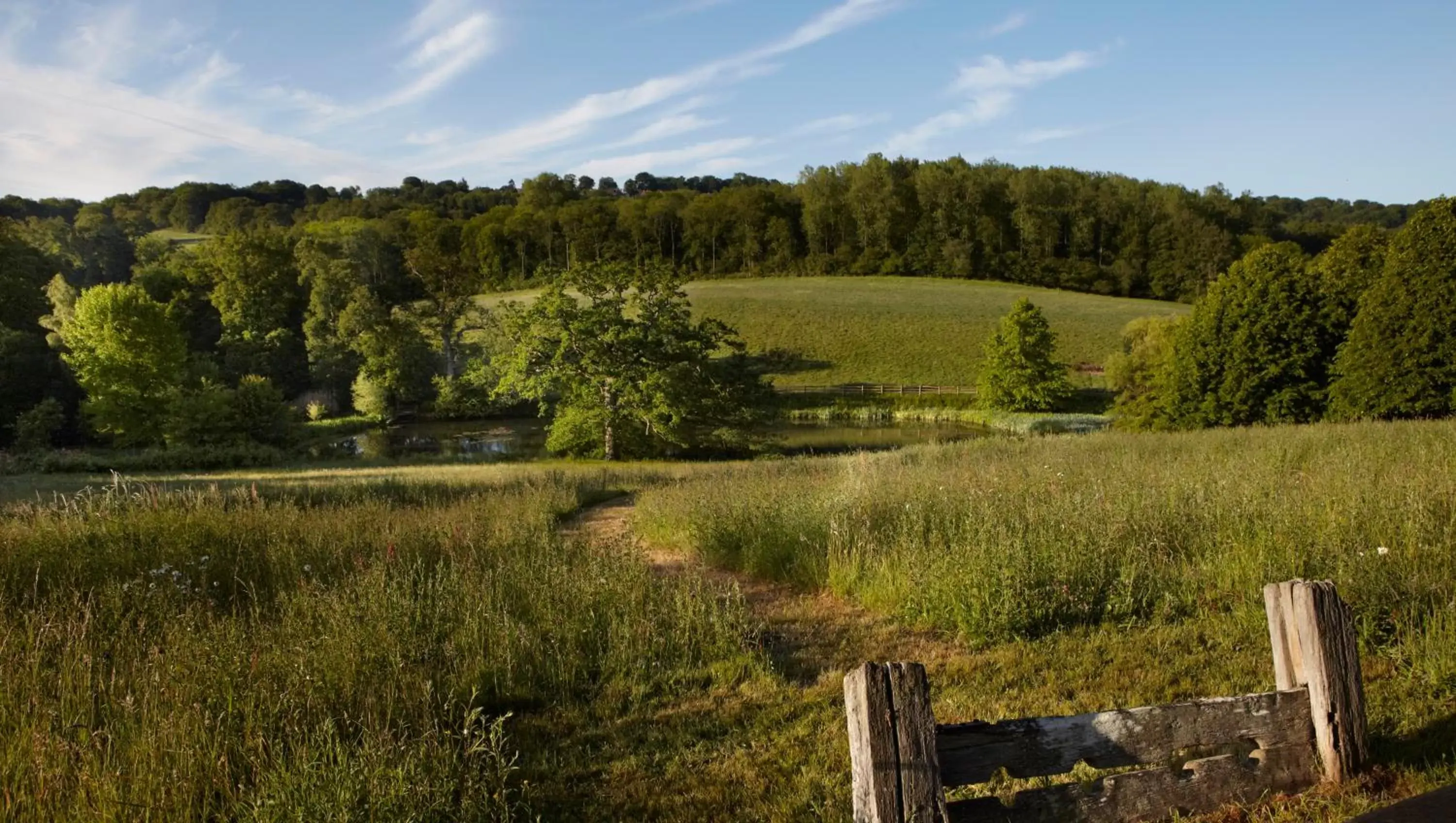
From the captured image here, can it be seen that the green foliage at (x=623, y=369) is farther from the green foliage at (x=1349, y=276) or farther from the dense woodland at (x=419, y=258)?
the green foliage at (x=1349, y=276)

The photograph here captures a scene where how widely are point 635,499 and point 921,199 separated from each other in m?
83.5

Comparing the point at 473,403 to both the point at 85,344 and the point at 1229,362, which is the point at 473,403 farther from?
the point at 1229,362

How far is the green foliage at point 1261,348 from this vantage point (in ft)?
72.4

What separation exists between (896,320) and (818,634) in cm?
6162

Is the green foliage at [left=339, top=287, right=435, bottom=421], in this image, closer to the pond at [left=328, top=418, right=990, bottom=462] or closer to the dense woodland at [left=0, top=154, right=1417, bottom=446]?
the dense woodland at [left=0, top=154, right=1417, bottom=446]

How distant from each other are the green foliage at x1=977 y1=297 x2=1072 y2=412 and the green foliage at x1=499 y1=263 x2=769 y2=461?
1912 cm

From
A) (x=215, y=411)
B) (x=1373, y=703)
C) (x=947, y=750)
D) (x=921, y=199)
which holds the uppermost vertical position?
(x=921, y=199)

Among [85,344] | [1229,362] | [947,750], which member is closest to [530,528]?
[947,750]

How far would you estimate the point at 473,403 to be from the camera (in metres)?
47.6

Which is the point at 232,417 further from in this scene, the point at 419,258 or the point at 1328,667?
the point at 1328,667

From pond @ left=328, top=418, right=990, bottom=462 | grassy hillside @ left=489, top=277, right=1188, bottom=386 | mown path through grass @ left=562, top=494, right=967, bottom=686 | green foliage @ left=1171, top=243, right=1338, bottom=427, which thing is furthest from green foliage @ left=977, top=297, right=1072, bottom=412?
mown path through grass @ left=562, top=494, right=967, bottom=686

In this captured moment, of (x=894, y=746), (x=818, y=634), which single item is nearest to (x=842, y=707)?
(x=818, y=634)

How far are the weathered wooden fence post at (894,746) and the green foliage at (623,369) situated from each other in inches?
1099

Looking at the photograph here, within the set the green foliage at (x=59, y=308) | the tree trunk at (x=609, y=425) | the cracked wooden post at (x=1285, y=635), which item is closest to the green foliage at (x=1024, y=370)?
the tree trunk at (x=609, y=425)
